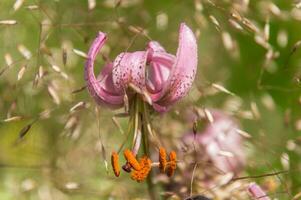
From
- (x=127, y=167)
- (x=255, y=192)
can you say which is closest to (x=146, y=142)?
(x=127, y=167)

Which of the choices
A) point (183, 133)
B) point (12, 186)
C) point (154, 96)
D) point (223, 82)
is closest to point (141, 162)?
point (154, 96)

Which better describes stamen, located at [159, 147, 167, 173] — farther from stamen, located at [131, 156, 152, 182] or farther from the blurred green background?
the blurred green background

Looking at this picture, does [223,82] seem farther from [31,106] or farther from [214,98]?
[31,106]

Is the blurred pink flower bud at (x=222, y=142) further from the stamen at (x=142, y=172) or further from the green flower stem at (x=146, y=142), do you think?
the stamen at (x=142, y=172)

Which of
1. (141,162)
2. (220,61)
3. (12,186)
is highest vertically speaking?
(141,162)

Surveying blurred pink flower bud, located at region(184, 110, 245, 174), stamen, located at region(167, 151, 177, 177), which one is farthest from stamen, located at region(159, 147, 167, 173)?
blurred pink flower bud, located at region(184, 110, 245, 174)

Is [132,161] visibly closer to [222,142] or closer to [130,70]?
[130,70]

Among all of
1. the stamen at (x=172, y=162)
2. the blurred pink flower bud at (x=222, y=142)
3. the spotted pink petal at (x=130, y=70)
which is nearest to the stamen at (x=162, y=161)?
the stamen at (x=172, y=162)
